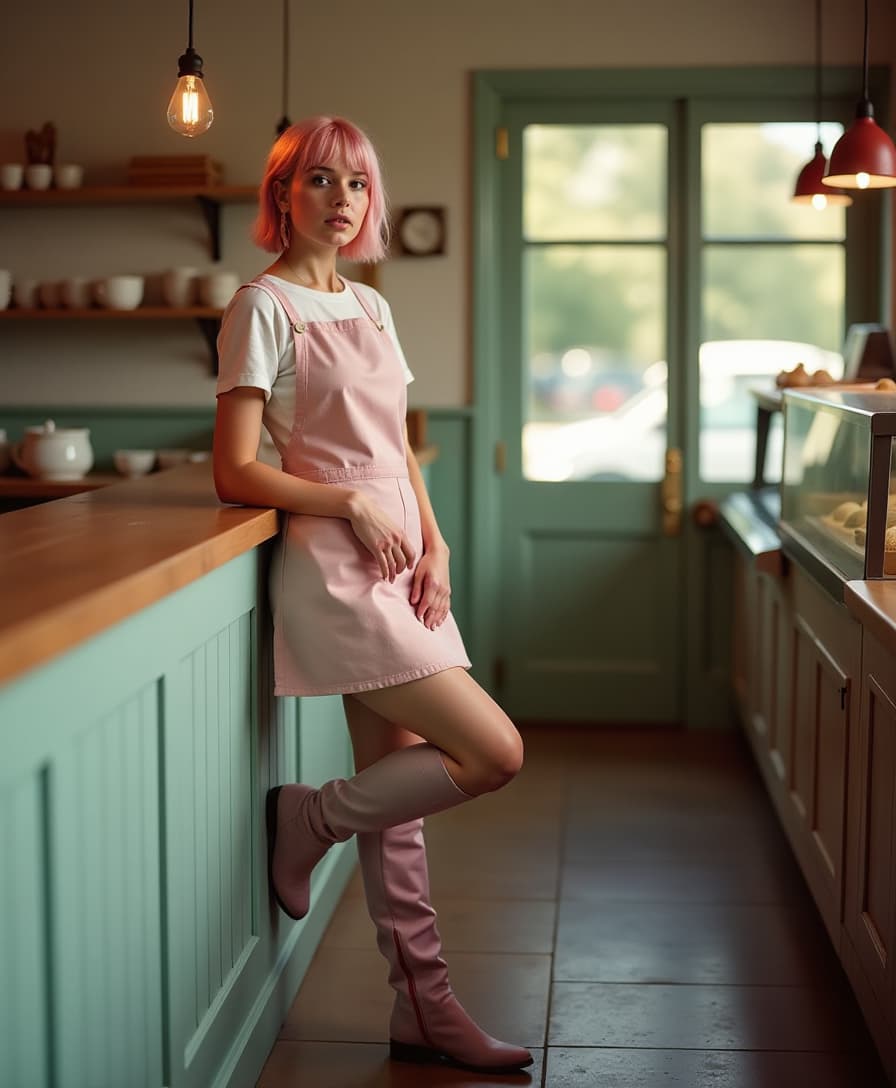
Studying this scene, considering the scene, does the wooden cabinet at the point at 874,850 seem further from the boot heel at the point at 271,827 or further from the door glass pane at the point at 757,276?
the door glass pane at the point at 757,276

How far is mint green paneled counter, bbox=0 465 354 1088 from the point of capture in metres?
1.42

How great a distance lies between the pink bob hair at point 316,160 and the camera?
239cm

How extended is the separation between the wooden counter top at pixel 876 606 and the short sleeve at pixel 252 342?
41.7 inches

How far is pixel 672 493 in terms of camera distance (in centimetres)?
501

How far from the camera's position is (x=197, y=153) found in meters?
4.84

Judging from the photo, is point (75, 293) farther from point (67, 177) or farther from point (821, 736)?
point (821, 736)

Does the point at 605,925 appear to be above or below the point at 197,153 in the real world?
below

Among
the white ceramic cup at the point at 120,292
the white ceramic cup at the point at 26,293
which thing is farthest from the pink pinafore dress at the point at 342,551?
the white ceramic cup at the point at 26,293

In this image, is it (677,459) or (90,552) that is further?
(677,459)

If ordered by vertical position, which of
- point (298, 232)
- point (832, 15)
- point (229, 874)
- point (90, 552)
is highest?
point (832, 15)

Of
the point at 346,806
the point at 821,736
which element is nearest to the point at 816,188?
the point at 821,736

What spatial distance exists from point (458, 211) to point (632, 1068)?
3179mm

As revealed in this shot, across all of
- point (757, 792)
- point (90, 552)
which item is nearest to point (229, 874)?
point (90, 552)

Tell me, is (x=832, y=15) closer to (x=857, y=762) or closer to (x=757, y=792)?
(x=757, y=792)
